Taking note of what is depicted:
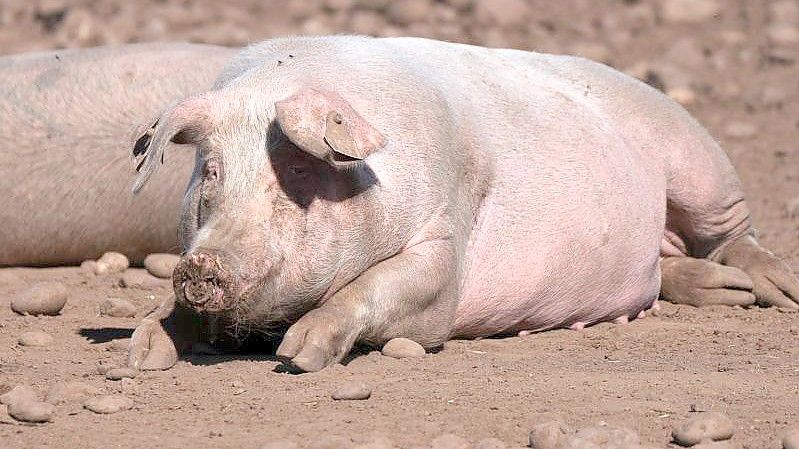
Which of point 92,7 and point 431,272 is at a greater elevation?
point 92,7

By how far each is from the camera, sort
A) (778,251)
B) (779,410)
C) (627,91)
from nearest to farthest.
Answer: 1. (779,410)
2. (627,91)
3. (778,251)

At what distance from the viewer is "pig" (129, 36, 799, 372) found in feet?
17.3

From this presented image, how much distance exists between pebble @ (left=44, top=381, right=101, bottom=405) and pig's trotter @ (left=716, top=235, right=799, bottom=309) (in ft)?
10.5

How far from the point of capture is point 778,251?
8.07 meters

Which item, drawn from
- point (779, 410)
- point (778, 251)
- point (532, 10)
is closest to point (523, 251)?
point (779, 410)

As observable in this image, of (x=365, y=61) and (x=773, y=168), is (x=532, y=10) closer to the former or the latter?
(x=773, y=168)

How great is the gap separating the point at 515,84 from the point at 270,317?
170 cm

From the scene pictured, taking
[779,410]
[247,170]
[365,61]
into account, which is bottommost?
[779,410]

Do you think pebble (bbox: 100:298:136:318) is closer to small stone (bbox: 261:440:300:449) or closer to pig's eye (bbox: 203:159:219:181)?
pig's eye (bbox: 203:159:219:181)

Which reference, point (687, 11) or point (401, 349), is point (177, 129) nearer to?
point (401, 349)

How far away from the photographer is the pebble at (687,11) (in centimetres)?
1320

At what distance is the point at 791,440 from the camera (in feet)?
14.1

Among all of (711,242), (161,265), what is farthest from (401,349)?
(711,242)

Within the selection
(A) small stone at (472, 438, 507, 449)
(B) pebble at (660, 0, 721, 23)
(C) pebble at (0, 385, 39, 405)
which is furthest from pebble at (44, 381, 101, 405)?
(B) pebble at (660, 0, 721, 23)
